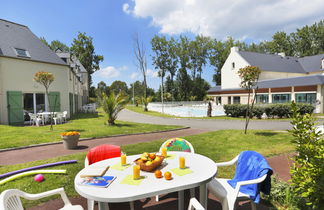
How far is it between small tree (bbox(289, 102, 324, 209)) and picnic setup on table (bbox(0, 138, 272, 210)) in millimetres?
444

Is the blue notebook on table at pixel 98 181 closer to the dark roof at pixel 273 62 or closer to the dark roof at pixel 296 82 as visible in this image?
the dark roof at pixel 296 82

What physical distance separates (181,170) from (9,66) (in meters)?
17.3

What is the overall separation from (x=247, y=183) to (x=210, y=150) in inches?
180

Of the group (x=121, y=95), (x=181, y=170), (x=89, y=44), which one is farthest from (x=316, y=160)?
(x=89, y=44)

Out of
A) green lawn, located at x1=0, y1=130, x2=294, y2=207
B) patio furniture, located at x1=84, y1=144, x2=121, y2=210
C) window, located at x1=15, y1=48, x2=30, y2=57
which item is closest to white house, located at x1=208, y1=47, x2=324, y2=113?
green lawn, located at x1=0, y1=130, x2=294, y2=207

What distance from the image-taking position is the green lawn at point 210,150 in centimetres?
443

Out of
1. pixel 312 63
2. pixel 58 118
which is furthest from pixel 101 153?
pixel 312 63

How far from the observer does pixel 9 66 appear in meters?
14.3

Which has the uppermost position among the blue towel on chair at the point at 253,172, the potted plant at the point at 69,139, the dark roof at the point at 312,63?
the dark roof at the point at 312,63

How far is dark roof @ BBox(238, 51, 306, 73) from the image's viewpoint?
3328 centimetres

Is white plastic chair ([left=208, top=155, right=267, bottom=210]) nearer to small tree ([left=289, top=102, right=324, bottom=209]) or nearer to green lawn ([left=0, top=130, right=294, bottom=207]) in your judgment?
small tree ([left=289, top=102, right=324, bottom=209])

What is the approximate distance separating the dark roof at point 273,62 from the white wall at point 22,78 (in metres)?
30.2

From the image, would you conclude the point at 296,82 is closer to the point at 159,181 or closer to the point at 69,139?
the point at 69,139

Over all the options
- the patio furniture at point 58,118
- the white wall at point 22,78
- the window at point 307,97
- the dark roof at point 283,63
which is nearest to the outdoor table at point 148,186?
the patio furniture at point 58,118
